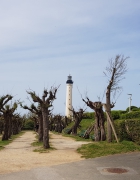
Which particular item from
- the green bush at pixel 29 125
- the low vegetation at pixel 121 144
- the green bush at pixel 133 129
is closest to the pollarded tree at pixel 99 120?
the low vegetation at pixel 121 144

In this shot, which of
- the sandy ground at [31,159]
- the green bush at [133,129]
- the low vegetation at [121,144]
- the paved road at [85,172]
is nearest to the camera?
the paved road at [85,172]

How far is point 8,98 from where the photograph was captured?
2805 centimetres

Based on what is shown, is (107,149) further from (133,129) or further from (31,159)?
(31,159)

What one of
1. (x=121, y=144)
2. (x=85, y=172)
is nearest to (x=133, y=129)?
(x=121, y=144)

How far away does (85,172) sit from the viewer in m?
9.56

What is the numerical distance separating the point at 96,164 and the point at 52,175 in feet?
9.05

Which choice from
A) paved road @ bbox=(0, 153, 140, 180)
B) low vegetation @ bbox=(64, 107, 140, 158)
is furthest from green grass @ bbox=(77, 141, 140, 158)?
paved road @ bbox=(0, 153, 140, 180)

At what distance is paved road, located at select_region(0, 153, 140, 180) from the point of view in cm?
874

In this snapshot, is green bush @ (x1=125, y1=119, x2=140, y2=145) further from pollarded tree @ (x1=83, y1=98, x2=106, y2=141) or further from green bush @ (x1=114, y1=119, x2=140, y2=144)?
pollarded tree @ (x1=83, y1=98, x2=106, y2=141)

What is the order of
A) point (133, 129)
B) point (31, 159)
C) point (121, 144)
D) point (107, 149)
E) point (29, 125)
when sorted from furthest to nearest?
point (29, 125) < point (133, 129) < point (121, 144) < point (107, 149) < point (31, 159)

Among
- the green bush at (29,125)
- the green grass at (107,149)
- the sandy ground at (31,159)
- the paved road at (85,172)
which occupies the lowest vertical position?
the sandy ground at (31,159)

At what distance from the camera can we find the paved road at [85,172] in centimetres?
874

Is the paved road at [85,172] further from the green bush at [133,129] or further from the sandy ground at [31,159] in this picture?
the green bush at [133,129]

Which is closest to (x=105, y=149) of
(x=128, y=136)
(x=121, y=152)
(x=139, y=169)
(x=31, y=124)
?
(x=121, y=152)
